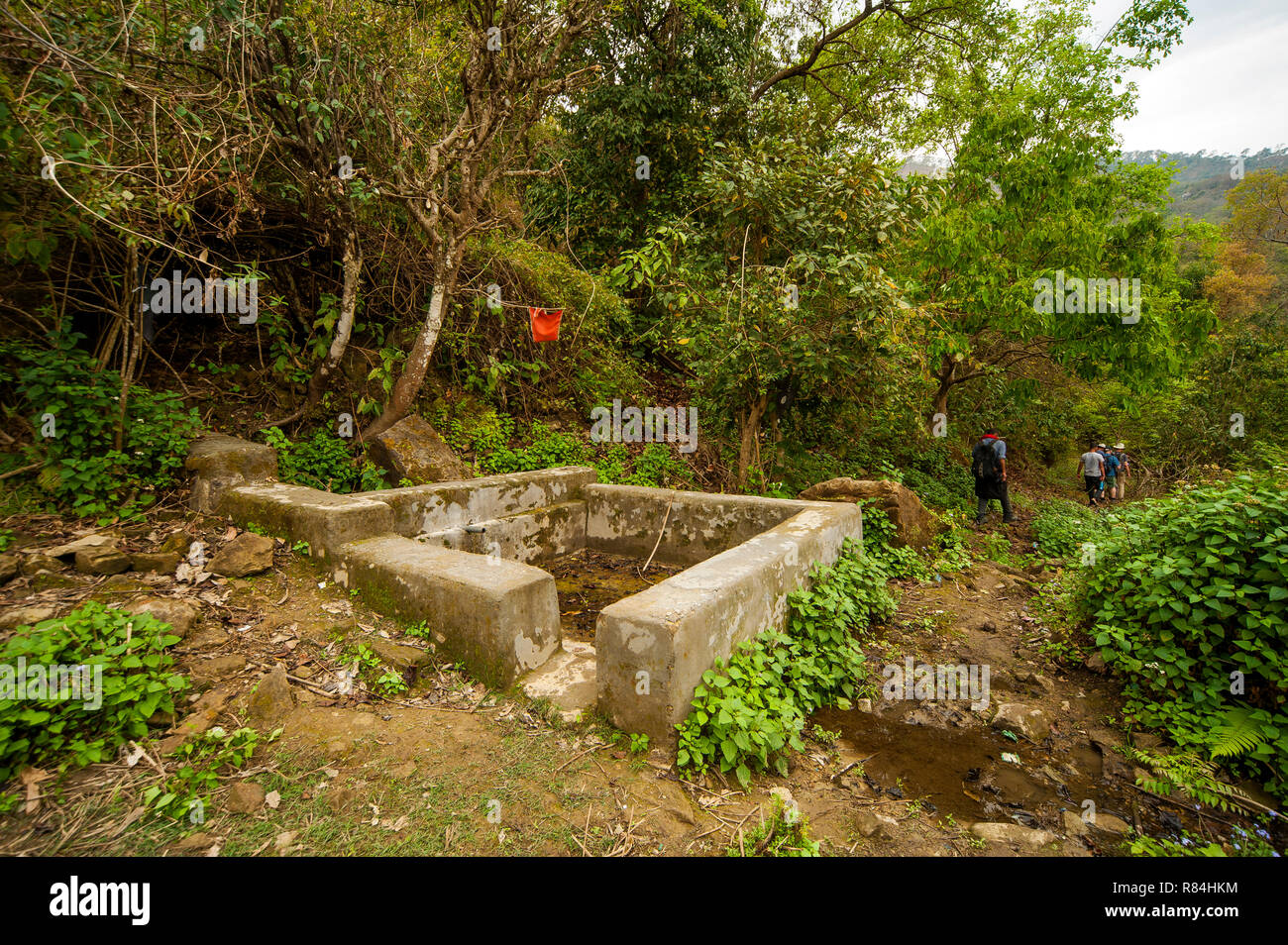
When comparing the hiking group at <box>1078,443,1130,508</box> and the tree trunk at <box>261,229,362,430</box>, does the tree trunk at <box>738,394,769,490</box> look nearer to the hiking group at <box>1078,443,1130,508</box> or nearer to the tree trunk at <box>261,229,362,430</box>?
the tree trunk at <box>261,229,362,430</box>

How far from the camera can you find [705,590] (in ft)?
9.39

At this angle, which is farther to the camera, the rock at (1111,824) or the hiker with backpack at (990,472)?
the hiker with backpack at (990,472)

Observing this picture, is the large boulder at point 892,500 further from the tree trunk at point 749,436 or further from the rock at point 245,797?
the rock at point 245,797

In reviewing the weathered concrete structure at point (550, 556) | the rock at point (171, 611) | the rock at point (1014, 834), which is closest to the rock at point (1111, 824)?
the rock at point (1014, 834)

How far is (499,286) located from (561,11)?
3501 mm

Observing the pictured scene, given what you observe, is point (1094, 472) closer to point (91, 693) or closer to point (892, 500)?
point (892, 500)

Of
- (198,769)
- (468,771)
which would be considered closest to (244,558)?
(198,769)

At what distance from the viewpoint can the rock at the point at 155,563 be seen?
343 cm

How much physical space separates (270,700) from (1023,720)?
415 centimetres

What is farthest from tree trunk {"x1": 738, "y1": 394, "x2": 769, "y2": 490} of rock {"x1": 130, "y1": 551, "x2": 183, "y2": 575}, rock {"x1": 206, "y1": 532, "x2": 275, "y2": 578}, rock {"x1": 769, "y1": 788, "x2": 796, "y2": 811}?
rock {"x1": 130, "y1": 551, "x2": 183, "y2": 575}

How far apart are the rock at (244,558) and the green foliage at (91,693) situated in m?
0.93

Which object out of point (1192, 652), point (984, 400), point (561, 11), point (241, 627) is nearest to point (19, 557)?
point (241, 627)

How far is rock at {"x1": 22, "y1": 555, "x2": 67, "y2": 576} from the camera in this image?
10.3ft

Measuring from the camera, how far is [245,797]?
80.8 inches
